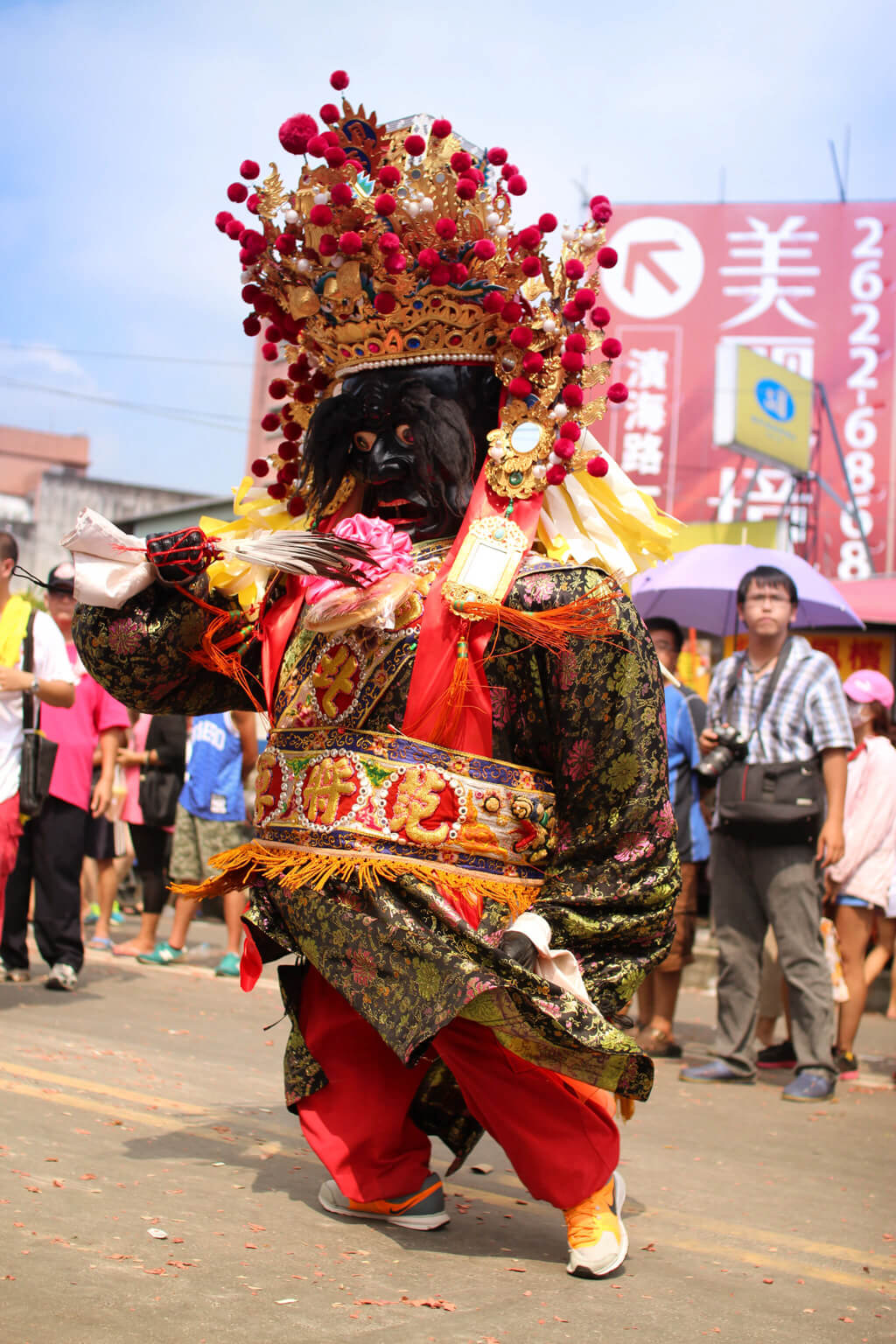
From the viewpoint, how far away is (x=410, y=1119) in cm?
352

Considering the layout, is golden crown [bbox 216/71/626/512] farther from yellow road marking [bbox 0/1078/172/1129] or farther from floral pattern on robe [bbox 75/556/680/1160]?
yellow road marking [bbox 0/1078/172/1129]

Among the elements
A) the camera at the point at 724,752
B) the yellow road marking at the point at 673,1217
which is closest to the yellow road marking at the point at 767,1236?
the yellow road marking at the point at 673,1217

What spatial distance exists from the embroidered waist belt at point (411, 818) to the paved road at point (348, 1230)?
77 cm

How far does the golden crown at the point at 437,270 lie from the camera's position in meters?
3.24

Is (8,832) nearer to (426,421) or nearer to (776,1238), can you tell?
(426,421)

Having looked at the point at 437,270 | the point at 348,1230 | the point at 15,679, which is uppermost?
the point at 437,270

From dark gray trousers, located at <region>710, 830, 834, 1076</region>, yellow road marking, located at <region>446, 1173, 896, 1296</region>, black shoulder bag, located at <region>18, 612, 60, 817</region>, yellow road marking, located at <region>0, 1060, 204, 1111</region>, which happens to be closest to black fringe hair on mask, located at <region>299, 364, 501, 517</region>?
yellow road marking, located at <region>446, 1173, 896, 1296</region>

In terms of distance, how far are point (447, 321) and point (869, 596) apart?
9.08 metres

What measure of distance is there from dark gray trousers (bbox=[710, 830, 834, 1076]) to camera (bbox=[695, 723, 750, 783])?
0.35 m

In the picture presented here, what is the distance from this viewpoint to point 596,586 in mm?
3160

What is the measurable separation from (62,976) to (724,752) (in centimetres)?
308

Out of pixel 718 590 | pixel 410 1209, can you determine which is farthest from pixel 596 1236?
pixel 718 590

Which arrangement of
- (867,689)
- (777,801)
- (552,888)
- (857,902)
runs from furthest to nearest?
1. (867,689)
2. (857,902)
3. (777,801)
4. (552,888)

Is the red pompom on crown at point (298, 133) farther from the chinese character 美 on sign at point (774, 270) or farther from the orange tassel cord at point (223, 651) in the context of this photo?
the chinese character 美 on sign at point (774, 270)
